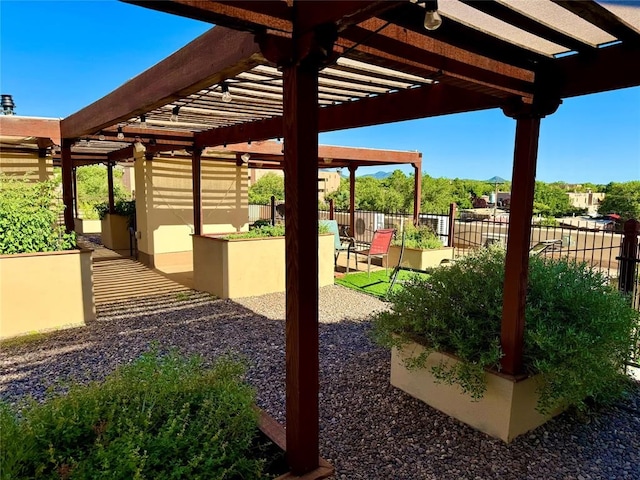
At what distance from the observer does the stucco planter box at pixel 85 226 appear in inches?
527

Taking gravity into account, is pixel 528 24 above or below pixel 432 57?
above

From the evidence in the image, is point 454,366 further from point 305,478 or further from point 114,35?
point 114,35

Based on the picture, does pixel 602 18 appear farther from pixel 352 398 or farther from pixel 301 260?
pixel 352 398

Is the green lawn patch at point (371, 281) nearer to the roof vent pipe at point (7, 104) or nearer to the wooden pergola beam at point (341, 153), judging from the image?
the wooden pergola beam at point (341, 153)

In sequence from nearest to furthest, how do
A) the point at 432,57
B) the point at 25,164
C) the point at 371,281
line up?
the point at 432,57 < the point at 371,281 < the point at 25,164

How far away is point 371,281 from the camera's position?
7270 millimetres

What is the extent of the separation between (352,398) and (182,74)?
8.89 feet

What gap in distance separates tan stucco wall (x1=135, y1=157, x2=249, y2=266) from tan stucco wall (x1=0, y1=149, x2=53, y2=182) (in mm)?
1600

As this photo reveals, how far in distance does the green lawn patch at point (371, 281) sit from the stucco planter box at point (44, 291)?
4.00 m

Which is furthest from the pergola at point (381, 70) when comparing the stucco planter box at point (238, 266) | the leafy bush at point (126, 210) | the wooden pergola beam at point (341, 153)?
the leafy bush at point (126, 210)

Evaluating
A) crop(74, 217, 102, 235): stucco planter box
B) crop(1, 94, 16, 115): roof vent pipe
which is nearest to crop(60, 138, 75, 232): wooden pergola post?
crop(1, 94, 16, 115): roof vent pipe

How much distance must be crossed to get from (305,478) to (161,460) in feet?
2.03

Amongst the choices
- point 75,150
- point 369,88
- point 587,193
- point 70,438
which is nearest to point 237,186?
point 75,150

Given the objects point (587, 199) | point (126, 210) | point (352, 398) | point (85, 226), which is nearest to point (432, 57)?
point (352, 398)
